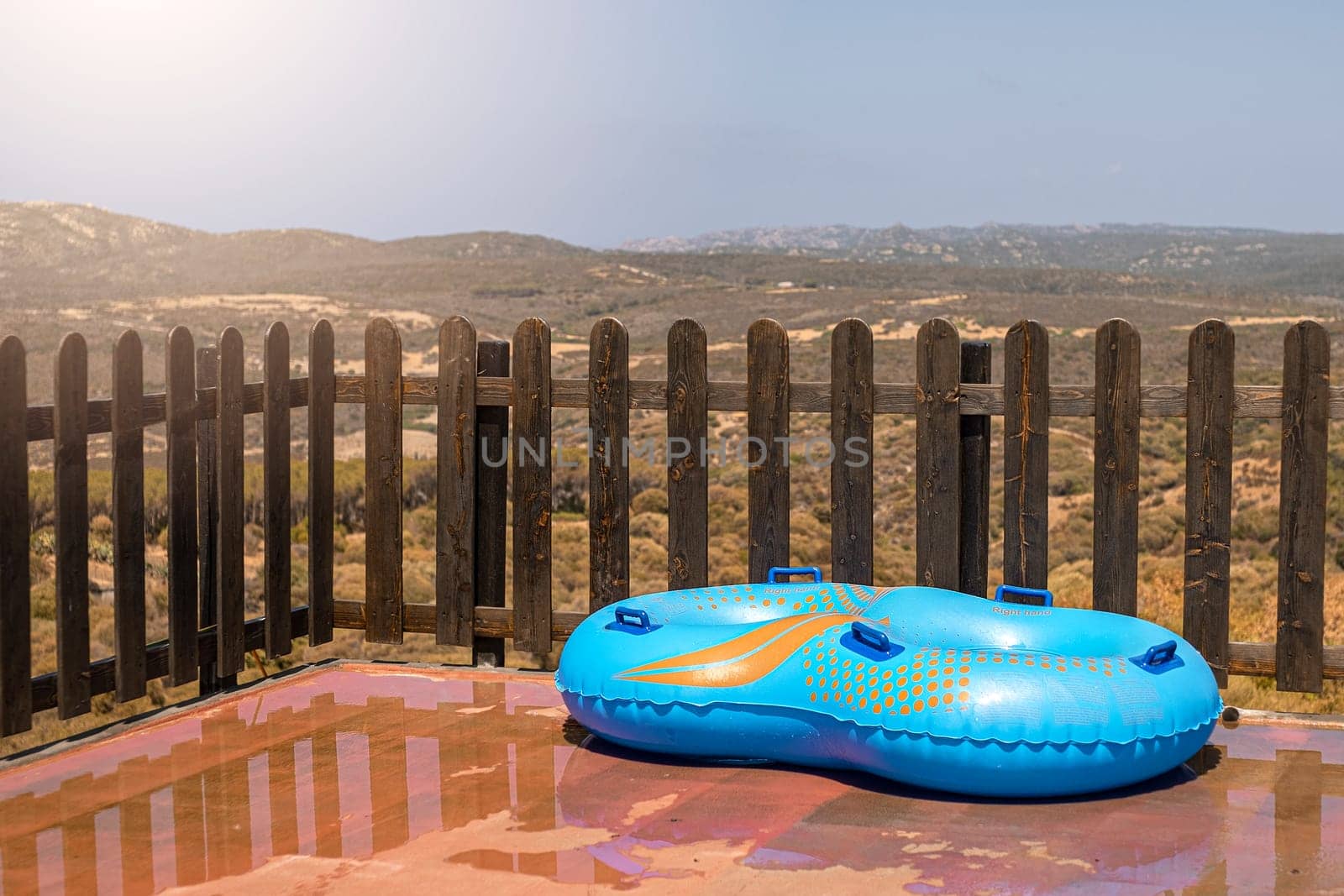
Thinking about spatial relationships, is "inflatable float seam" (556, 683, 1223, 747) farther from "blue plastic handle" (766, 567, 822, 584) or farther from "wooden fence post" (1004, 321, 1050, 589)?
"wooden fence post" (1004, 321, 1050, 589)

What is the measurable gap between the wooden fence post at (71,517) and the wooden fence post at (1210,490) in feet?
14.3

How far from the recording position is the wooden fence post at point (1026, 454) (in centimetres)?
566

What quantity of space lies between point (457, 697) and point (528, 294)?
6717 centimetres

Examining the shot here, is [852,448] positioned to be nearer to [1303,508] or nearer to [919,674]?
[919,674]

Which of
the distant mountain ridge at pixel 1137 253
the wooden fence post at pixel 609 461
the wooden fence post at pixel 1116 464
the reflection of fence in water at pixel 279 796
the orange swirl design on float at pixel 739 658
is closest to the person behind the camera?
the reflection of fence in water at pixel 279 796

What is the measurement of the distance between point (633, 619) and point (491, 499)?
1.59m

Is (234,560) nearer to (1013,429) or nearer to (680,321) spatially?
(680,321)

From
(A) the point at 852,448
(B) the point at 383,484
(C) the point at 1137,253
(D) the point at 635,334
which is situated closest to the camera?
(A) the point at 852,448

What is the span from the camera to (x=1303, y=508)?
5.60 metres

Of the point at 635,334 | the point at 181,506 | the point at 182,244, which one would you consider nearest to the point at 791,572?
the point at 181,506

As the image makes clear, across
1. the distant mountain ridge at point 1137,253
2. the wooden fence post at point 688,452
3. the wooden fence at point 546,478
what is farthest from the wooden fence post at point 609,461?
the distant mountain ridge at point 1137,253

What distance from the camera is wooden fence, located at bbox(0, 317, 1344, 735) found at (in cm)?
548

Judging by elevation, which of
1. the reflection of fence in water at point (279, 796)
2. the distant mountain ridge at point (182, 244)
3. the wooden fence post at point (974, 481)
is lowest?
the reflection of fence in water at point (279, 796)

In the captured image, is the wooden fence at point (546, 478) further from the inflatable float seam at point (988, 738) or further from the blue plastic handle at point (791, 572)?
the inflatable float seam at point (988, 738)
